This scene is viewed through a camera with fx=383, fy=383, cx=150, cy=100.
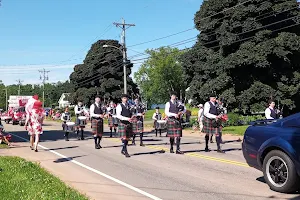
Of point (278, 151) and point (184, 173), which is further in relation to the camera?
point (184, 173)

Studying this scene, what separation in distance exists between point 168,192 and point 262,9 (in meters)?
25.0

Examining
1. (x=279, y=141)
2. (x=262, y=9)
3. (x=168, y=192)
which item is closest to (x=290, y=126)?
(x=279, y=141)

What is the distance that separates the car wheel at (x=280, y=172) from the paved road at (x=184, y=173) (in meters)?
0.14

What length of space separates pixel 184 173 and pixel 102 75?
164ft

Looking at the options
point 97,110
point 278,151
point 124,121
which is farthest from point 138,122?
point 278,151

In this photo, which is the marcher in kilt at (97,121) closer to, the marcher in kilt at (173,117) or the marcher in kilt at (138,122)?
the marcher in kilt at (138,122)

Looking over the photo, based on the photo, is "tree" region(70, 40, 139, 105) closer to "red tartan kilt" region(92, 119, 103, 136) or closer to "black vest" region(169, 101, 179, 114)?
"red tartan kilt" region(92, 119, 103, 136)

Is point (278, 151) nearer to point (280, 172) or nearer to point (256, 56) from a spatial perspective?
point (280, 172)

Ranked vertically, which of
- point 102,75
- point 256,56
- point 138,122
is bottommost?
point 138,122

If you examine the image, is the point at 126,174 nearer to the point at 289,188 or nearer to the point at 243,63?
the point at 289,188

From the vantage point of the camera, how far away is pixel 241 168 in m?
9.44

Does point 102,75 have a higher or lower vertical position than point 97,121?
higher

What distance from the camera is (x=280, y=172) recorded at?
6.77 metres

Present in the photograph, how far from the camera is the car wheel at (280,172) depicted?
6.49 meters
